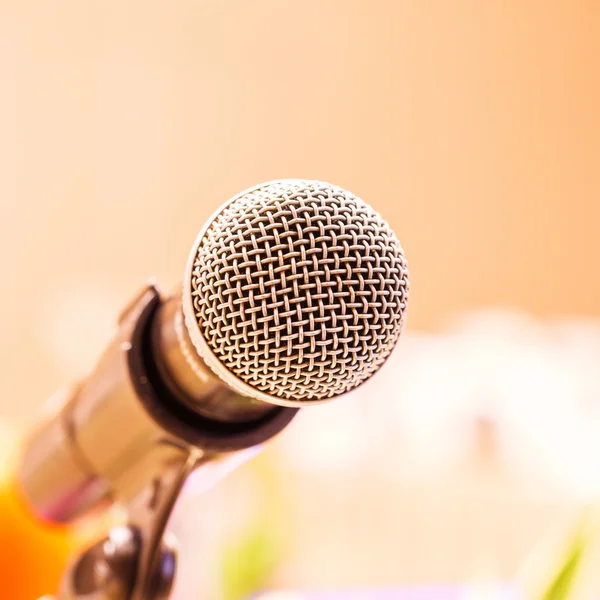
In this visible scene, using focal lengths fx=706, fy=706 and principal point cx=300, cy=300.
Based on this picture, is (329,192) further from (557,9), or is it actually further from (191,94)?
(557,9)

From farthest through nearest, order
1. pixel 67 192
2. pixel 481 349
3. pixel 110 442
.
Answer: pixel 481 349, pixel 67 192, pixel 110 442

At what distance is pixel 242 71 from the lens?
232cm

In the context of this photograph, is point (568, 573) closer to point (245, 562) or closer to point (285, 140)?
point (245, 562)

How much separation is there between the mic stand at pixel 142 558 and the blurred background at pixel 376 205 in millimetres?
1494

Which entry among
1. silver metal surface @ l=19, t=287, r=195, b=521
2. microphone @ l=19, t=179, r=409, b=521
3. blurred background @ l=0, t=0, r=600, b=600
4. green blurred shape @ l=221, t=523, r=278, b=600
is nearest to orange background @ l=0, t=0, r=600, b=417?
blurred background @ l=0, t=0, r=600, b=600

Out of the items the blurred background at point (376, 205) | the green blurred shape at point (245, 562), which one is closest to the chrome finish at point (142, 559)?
the green blurred shape at point (245, 562)

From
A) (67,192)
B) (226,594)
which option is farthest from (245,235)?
(67,192)

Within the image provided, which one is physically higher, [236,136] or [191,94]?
[191,94]

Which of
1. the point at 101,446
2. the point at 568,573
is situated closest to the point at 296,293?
the point at 101,446

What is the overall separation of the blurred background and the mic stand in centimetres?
149

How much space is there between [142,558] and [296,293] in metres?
0.28

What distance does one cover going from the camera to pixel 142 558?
522 mm

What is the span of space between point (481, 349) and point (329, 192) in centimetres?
218

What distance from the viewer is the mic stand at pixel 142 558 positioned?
513 mm
